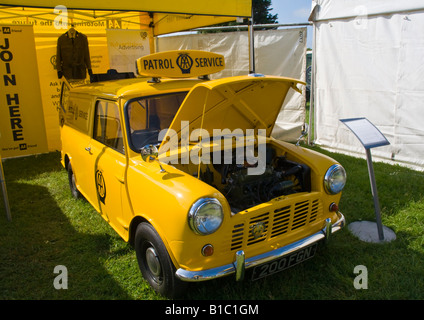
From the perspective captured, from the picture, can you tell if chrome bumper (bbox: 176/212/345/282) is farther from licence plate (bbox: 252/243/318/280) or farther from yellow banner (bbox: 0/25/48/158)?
yellow banner (bbox: 0/25/48/158)

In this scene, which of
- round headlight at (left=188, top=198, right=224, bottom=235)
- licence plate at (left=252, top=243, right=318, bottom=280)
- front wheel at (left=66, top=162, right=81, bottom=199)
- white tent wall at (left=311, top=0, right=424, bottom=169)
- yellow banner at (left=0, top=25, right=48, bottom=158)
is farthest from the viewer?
yellow banner at (left=0, top=25, right=48, bottom=158)

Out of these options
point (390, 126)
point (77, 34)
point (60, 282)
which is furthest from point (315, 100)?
point (60, 282)

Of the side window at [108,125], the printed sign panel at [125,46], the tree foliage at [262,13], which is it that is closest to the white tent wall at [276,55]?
the printed sign panel at [125,46]

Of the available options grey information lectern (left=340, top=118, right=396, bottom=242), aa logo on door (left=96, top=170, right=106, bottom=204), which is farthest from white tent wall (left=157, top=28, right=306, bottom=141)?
aa logo on door (left=96, top=170, right=106, bottom=204)

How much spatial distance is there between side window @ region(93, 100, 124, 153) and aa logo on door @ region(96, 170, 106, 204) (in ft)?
1.05

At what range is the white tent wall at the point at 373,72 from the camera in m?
5.44

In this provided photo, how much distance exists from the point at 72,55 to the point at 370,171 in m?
6.45

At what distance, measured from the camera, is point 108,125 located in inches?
138

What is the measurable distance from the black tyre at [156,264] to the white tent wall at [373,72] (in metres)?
4.80

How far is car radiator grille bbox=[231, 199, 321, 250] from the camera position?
2.48m

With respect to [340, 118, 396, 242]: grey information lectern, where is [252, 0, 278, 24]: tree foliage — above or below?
above
